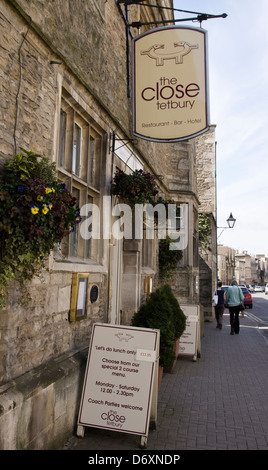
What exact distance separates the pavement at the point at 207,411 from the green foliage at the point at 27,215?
77.9 inches

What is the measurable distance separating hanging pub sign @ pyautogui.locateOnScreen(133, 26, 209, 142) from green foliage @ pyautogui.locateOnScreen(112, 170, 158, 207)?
69 cm

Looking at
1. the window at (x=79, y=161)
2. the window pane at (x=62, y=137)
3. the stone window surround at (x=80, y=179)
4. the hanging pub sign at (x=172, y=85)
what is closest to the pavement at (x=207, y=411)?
the stone window surround at (x=80, y=179)

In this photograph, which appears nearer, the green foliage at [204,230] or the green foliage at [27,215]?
the green foliage at [27,215]

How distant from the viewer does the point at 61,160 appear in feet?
15.6

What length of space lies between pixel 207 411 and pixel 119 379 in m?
1.60

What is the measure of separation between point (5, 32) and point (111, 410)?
3.63m

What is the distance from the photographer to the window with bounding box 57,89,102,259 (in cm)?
479

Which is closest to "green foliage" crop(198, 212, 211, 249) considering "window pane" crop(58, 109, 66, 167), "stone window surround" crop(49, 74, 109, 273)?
"stone window surround" crop(49, 74, 109, 273)

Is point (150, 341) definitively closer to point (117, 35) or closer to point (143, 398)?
point (143, 398)

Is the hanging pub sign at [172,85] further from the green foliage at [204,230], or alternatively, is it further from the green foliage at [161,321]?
the green foliage at [204,230]

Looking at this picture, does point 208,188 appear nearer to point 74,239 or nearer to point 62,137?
point 74,239

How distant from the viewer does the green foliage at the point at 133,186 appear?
587 centimetres

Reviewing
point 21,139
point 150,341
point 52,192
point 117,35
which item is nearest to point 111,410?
point 150,341

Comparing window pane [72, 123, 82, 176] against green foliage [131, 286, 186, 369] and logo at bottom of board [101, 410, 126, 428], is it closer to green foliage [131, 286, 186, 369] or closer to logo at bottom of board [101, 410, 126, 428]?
green foliage [131, 286, 186, 369]
